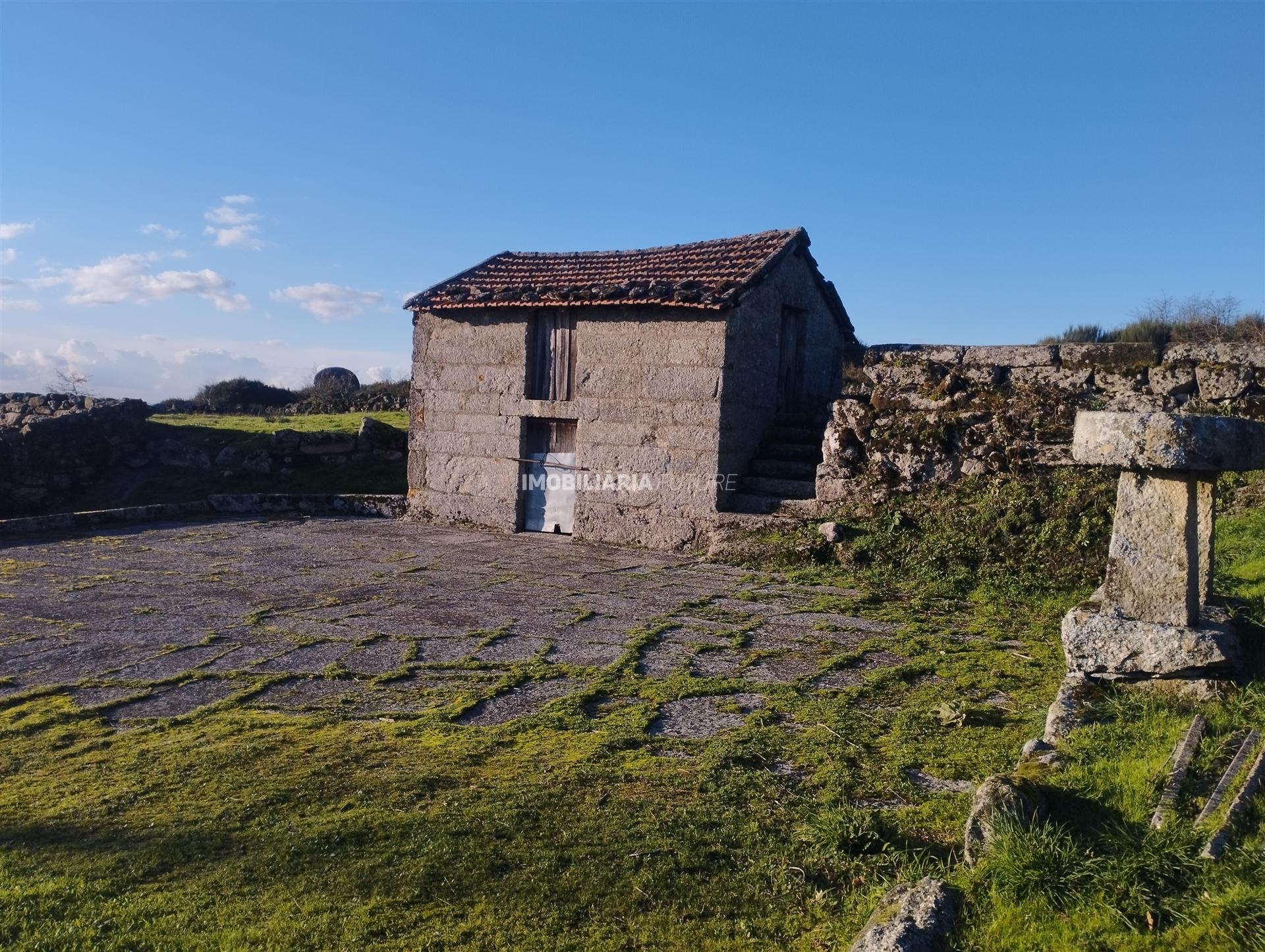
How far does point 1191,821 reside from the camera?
9.45ft

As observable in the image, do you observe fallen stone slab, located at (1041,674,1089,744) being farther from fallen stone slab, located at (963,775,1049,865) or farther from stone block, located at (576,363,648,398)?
stone block, located at (576,363,648,398)

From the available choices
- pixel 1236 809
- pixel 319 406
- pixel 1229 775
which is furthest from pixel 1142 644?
pixel 319 406

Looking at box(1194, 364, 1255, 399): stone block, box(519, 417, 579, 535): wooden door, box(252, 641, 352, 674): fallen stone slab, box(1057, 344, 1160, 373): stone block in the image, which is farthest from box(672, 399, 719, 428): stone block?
box(252, 641, 352, 674): fallen stone slab

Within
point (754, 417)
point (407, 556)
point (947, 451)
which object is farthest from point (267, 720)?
point (754, 417)

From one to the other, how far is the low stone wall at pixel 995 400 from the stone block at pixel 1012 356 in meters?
0.01

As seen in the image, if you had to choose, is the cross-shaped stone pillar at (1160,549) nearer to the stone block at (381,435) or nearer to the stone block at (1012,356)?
the stone block at (1012,356)

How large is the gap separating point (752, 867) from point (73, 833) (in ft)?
8.49

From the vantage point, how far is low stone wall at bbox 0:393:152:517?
15359 millimetres

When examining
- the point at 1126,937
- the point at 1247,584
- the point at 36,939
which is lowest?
the point at 36,939

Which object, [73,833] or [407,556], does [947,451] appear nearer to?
[407,556]

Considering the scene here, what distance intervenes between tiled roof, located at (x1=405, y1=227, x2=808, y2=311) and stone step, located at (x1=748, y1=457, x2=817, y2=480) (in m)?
2.22

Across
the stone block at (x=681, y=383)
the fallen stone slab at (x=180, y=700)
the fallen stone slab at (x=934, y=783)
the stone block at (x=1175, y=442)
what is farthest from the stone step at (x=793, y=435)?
the fallen stone slab at (x=934, y=783)

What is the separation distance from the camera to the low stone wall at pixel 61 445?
15359mm

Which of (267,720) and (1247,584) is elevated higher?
(1247,584)
